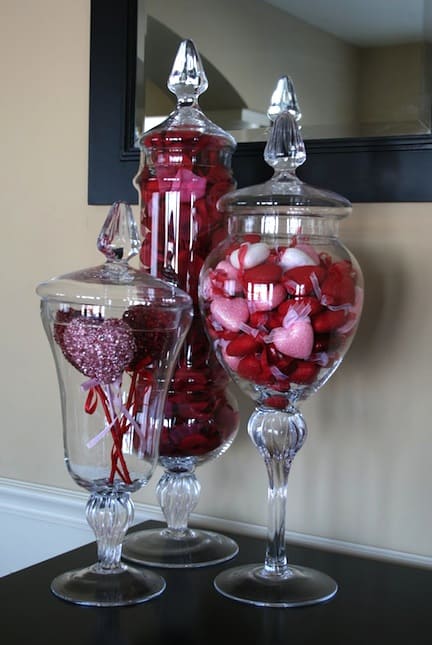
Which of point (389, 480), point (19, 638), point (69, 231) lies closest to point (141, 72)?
point (69, 231)

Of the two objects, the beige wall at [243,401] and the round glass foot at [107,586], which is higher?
the beige wall at [243,401]

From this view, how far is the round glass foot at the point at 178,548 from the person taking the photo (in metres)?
1.01

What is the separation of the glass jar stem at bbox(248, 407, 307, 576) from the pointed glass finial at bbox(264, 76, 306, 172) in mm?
252

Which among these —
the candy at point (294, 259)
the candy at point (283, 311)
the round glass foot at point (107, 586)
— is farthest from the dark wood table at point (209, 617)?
the candy at point (294, 259)

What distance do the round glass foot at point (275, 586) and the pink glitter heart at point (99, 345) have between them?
0.26 m

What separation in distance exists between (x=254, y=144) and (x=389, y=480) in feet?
1.46

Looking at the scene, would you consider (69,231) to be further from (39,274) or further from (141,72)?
(141,72)

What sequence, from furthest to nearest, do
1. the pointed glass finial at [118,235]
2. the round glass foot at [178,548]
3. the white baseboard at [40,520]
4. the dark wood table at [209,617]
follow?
the white baseboard at [40,520] → the round glass foot at [178,548] → the pointed glass finial at [118,235] → the dark wood table at [209,617]

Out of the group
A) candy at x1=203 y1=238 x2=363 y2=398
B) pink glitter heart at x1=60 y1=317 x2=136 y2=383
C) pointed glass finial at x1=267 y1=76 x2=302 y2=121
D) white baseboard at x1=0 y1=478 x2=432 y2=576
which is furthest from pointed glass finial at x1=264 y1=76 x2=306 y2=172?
white baseboard at x1=0 y1=478 x2=432 y2=576

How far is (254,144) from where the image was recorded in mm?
1125

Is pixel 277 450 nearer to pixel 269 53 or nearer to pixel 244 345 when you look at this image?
pixel 244 345

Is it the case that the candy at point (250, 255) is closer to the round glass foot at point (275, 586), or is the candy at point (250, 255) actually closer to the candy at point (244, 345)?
the candy at point (244, 345)

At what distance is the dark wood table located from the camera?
0.80m

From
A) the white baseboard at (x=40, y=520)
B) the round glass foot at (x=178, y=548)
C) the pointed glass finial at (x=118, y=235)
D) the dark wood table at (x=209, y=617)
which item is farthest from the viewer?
the white baseboard at (x=40, y=520)
